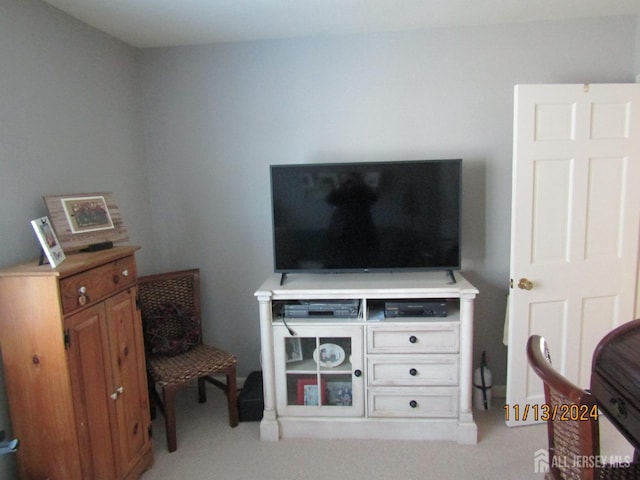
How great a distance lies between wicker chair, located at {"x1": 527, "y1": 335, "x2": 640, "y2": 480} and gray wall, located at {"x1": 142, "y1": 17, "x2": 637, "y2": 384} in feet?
5.04

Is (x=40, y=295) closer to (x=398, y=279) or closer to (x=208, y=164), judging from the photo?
(x=208, y=164)

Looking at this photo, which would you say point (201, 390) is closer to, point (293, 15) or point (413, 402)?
point (413, 402)

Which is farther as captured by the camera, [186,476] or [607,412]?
[186,476]

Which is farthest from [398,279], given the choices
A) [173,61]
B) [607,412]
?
[173,61]

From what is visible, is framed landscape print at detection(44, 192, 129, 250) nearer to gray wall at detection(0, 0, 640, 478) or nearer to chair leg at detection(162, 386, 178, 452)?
gray wall at detection(0, 0, 640, 478)

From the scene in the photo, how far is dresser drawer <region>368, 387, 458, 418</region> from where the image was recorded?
95.7 inches

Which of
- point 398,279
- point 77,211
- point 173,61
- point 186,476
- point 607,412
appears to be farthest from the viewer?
point 173,61

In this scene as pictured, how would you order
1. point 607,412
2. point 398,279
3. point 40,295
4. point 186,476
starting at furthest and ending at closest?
point 398,279 → point 186,476 → point 40,295 → point 607,412

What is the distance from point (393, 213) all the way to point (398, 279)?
1.34 feet

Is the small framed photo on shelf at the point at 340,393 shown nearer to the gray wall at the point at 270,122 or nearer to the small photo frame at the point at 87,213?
the gray wall at the point at 270,122

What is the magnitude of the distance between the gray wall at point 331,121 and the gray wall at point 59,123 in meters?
0.20

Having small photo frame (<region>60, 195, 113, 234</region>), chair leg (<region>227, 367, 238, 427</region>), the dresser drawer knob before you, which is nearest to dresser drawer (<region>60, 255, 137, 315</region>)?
the dresser drawer knob

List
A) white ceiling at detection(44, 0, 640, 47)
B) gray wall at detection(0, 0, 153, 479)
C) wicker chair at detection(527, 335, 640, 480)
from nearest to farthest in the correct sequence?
wicker chair at detection(527, 335, 640, 480) → gray wall at detection(0, 0, 153, 479) → white ceiling at detection(44, 0, 640, 47)

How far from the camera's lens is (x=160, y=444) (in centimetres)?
253
